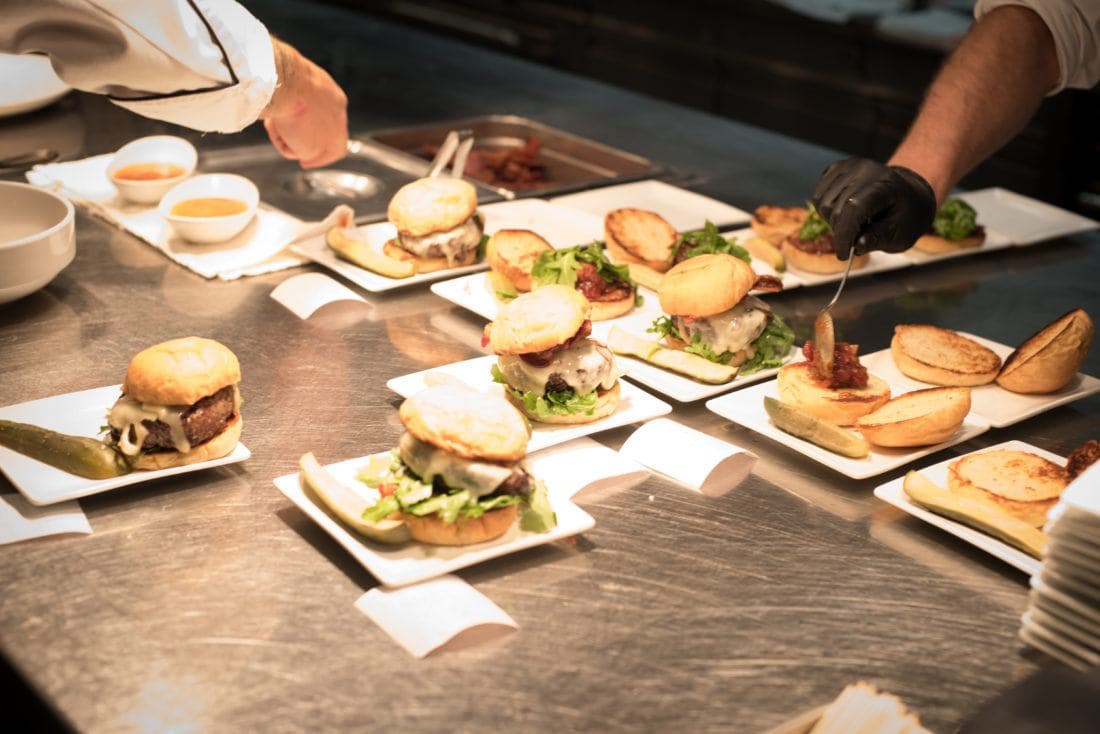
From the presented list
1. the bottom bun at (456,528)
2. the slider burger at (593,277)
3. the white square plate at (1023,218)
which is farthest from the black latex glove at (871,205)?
the bottom bun at (456,528)

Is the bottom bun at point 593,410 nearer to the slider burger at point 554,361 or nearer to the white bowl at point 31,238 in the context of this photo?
the slider burger at point 554,361

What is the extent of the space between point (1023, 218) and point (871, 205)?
3.78ft

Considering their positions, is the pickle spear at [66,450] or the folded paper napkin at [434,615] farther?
the pickle spear at [66,450]

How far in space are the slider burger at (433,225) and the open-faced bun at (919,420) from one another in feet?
3.75

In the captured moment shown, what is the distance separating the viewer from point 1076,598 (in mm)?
1641

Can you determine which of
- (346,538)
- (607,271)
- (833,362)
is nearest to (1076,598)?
(833,362)

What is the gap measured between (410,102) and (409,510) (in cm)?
295

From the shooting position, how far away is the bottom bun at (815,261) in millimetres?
3053

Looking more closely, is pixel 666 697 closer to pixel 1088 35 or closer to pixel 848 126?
pixel 1088 35

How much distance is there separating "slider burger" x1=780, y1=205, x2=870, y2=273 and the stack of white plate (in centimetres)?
146

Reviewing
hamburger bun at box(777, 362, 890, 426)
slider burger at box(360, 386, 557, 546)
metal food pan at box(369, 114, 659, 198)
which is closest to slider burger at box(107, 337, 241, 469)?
slider burger at box(360, 386, 557, 546)

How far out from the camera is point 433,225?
293cm

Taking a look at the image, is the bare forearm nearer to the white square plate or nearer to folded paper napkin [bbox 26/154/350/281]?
the white square plate

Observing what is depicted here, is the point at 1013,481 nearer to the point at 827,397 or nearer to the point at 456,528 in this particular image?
the point at 827,397
